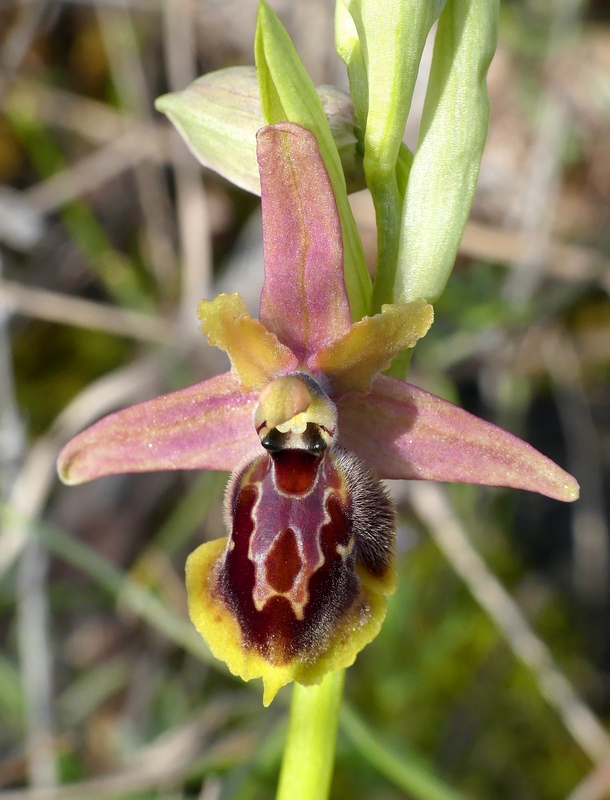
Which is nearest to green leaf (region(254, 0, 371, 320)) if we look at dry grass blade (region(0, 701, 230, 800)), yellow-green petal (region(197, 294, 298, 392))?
yellow-green petal (region(197, 294, 298, 392))

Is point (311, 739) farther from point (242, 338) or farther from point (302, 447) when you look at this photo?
point (242, 338)

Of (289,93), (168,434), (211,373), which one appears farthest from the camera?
(211,373)

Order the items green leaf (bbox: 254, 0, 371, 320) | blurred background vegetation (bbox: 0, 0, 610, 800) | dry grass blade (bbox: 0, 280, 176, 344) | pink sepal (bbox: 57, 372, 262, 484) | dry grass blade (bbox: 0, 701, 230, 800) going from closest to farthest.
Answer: green leaf (bbox: 254, 0, 371, 320) < pink sepal (bbox: 57, 372, 262, 484) < dry grass blade (bbox: 0, 701, 230, 800) < blurred background vegetation (bbox: 0, 0, 610, 800) < dry grass blade (bbox: 0, 280, 176, 344)

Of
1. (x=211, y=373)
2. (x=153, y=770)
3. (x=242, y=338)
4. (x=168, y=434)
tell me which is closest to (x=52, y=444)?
(x=211, y=373)

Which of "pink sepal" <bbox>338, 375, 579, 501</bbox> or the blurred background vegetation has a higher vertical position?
"pink sepal" <bbox>338, 375, 579, 501</bbox>

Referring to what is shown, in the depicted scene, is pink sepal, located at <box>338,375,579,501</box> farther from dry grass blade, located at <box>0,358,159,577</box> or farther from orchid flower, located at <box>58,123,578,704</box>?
dry grass blade, located at <box>0,358,159,577</box>

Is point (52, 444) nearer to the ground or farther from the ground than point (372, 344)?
nearer to the ground
